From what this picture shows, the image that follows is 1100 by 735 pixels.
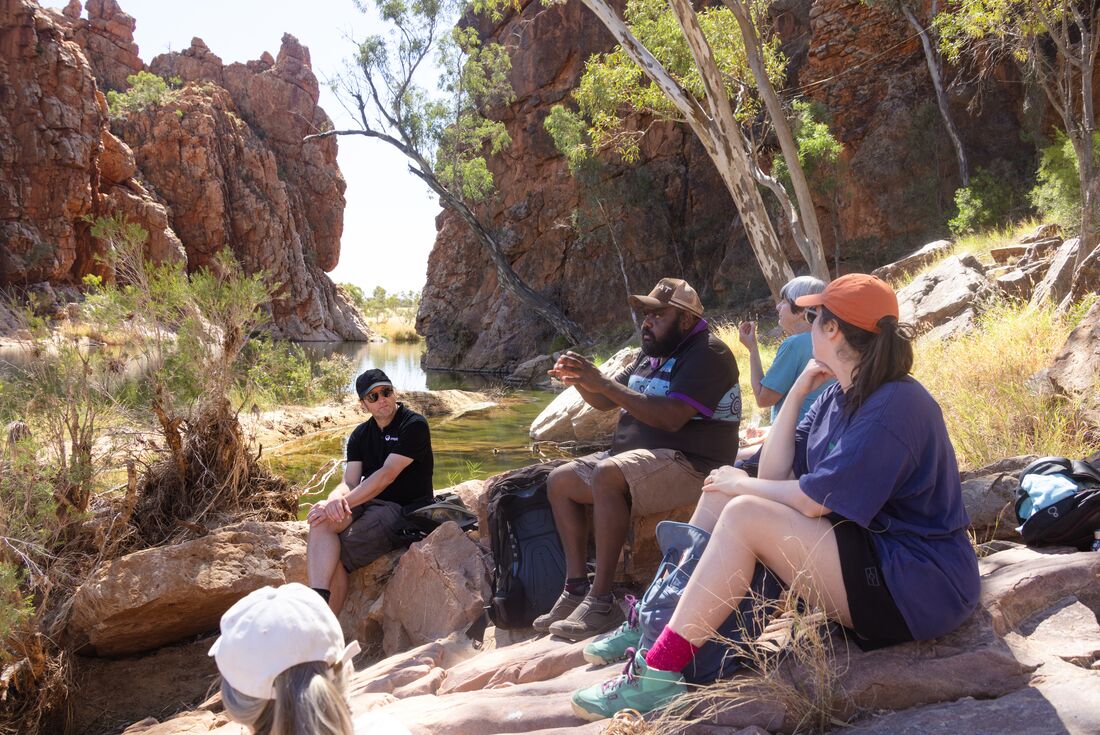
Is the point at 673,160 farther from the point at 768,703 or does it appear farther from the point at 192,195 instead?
the point at 192,195

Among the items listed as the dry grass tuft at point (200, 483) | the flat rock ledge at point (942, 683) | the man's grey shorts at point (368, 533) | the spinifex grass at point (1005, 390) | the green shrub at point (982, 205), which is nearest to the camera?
the flat rock ledge at point (942, 683)

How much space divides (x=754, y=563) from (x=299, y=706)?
1.33 metres

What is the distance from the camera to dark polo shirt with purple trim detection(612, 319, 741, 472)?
353cm

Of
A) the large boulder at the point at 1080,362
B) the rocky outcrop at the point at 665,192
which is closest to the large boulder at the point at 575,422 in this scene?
the large boulder at the point at 1080,362

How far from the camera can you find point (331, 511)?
4.12m

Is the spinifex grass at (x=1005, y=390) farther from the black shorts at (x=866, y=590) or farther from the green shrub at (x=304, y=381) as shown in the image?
the green shrub at (x=304, y=381)

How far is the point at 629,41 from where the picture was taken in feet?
32.0

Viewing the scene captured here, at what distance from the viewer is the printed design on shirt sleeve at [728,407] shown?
3.62 metres

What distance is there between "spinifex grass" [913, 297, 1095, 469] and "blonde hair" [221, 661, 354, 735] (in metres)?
4.22

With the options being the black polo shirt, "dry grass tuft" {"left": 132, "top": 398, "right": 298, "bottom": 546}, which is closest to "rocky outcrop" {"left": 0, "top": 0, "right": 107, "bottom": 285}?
"dry grass tuft" {"left": 132, "top": 398, "right": 298, "bottom": 546}

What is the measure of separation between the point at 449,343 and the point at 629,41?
81.5ft

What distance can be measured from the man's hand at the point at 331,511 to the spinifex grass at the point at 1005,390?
11.5 ft

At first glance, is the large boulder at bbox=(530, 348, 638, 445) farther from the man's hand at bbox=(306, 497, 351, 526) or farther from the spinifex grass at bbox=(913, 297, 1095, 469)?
the man's hand at bbox=(306, 497, 351, 526)

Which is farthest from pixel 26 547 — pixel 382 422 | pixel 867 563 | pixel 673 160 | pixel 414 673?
pixel 673 160
